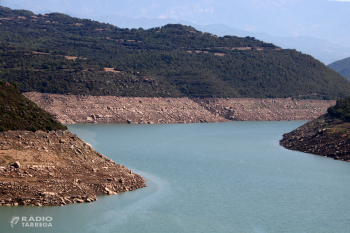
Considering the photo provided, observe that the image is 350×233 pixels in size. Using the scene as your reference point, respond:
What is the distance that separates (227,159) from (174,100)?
45869 mm

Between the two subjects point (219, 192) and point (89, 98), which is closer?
point (219, 192)

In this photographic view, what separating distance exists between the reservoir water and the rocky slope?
1957cm

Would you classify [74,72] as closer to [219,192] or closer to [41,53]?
[41,53]

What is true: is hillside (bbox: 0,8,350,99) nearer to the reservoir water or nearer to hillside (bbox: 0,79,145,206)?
the reservoir water

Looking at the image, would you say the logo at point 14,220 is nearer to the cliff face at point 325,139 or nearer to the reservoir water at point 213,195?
the reservoir water at point 213,195

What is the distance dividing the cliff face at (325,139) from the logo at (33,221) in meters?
32.2

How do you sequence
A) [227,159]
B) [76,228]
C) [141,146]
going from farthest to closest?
[141,146] → [227,159] → [76,228]

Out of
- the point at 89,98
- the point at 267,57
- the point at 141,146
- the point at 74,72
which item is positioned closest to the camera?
the point at 141,146

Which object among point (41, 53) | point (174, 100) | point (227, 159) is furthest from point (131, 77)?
point (227, 159)

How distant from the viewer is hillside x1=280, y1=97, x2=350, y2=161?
152ft

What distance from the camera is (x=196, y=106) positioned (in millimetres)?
91688

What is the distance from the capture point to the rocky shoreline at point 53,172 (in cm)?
2402

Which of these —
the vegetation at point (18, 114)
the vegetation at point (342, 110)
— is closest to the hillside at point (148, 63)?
the vegetation at point (342, 110)

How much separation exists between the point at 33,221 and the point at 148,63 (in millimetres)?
96101
